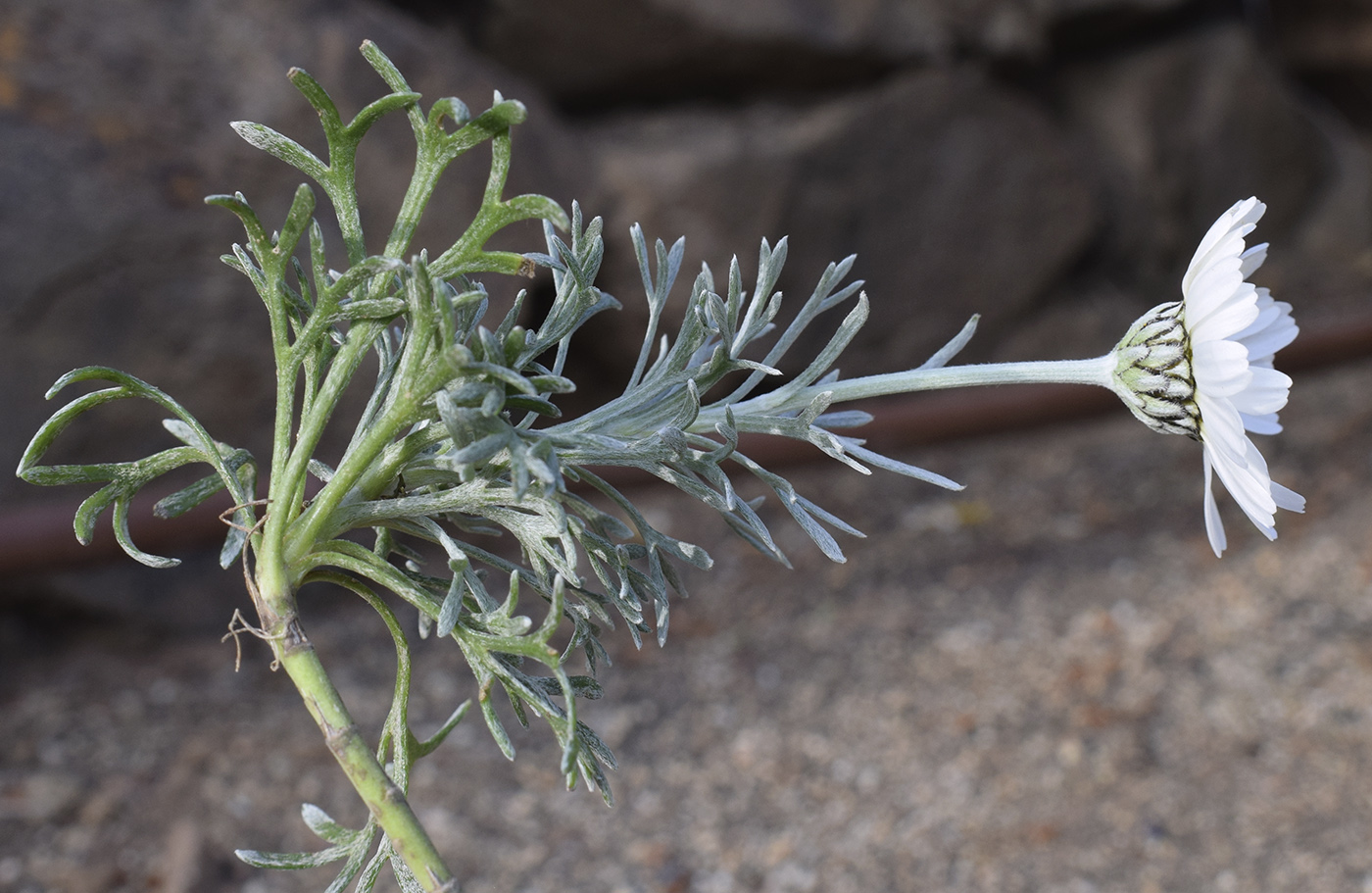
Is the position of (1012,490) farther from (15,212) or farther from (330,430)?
(15,212)

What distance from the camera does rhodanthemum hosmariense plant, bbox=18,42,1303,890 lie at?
37cm

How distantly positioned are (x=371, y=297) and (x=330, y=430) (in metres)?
1.37

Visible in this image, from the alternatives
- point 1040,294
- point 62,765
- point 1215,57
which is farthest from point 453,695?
point 1215,57

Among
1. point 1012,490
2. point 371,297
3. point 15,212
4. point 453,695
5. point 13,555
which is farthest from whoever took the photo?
point 1012,490

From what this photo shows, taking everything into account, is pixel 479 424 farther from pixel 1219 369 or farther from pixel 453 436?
pixel 1219 369

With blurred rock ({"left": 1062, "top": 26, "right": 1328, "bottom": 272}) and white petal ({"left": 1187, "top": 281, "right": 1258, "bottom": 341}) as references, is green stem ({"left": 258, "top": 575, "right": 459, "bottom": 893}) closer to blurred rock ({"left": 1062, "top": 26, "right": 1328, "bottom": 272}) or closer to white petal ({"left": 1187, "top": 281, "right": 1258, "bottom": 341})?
white petal ({"left": 1187, "top": 281, "right": 1258, "bottom": 341})

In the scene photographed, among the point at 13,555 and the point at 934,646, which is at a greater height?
the point at 13,555

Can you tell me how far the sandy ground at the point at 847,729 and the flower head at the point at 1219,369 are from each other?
3.23 ft

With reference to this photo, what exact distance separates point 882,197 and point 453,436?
1974mm

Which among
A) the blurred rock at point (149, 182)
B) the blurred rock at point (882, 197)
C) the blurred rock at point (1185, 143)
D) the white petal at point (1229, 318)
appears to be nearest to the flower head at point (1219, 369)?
the white petal at point (1229, 318)

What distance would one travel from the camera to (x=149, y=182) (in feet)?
5.17

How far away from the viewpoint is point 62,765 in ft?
4.79

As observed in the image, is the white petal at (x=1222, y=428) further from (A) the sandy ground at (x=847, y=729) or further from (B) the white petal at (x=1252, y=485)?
(A) the sandy ground at (x=847, y=729)

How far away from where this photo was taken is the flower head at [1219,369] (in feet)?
1.17
